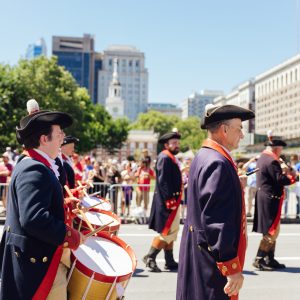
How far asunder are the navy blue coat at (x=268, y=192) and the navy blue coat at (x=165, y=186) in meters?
1.34

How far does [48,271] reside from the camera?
3332mm

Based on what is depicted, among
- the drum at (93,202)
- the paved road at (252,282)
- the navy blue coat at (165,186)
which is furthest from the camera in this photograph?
the navy blue coat at (165,186)

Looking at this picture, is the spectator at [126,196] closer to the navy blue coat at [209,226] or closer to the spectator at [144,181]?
the spectator at [144,181]

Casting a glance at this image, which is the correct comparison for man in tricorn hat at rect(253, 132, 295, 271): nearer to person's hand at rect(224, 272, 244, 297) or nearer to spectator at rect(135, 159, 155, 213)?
person's hand at rect(224, 272, 244, 297)

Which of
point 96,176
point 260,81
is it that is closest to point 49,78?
point 96,176

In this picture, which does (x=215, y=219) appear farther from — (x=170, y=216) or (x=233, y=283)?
(x=170, y=216)

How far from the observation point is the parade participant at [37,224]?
3.21 metres

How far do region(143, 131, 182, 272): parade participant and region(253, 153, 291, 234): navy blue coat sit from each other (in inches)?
52.1

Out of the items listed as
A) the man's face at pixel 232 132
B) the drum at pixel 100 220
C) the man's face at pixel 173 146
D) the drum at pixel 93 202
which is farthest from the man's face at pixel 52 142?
the man's face at pixel 173 146

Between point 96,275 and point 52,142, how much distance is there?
103 cm

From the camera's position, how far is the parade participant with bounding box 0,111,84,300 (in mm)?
3205

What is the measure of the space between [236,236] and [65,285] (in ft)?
4.26

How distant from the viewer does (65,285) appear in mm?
3469

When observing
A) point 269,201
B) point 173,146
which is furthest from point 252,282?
point 173,146
